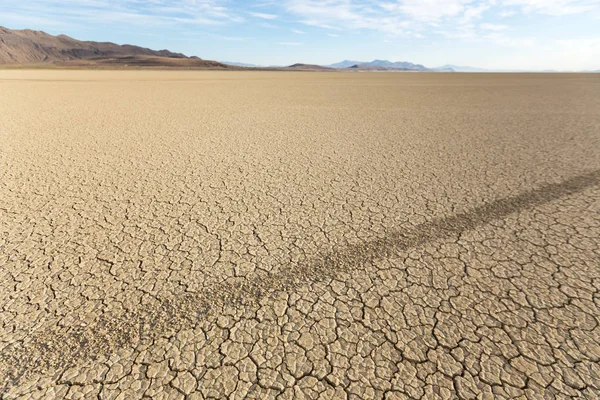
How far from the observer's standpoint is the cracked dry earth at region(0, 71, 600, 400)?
4.40 feet

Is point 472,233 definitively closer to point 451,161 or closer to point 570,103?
point 451,161

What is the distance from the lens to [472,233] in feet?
7.91

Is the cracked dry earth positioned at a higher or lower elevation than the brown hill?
lower

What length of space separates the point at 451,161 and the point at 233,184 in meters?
2.84

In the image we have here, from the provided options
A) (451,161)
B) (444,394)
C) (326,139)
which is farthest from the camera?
(326,139)

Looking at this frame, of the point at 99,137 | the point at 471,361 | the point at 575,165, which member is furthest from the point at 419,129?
the point at 99,137

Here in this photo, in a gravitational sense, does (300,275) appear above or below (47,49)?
below

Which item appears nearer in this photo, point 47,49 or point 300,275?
point 300,275

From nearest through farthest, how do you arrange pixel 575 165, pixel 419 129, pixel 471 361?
1. pixel 471 361
2. pixel 575 165
3. pixel 419 129

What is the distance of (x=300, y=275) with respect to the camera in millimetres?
1978

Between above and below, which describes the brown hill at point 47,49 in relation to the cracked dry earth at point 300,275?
above

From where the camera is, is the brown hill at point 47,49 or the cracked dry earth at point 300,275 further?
the brown hill at point 47,49

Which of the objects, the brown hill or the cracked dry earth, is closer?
the cracked dry earth

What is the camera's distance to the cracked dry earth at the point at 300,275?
1.34 meters
